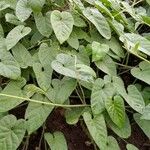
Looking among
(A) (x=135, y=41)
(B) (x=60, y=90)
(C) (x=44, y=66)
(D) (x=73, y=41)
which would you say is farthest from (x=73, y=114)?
(A) (x=135, y=41)

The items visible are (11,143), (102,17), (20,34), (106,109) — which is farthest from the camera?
(102,17)

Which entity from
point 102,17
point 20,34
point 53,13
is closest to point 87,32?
point 102,17

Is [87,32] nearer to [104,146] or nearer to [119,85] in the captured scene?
[119,85]

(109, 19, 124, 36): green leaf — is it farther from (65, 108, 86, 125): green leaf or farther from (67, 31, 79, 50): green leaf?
(65, 108, 86, 125): green leaf

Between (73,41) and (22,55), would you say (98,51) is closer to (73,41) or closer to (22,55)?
(73,41)

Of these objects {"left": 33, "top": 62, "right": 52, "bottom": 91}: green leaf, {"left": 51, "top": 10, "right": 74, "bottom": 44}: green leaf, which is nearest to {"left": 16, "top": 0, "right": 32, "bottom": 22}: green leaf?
{"left": 51, "top": 10, "right": 74, "bottom": 44}: green leaf

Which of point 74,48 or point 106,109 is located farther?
point 74,48

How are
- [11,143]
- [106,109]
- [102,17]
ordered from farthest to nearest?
1. [102,17]
2. [106,109]
3. [11,143]
